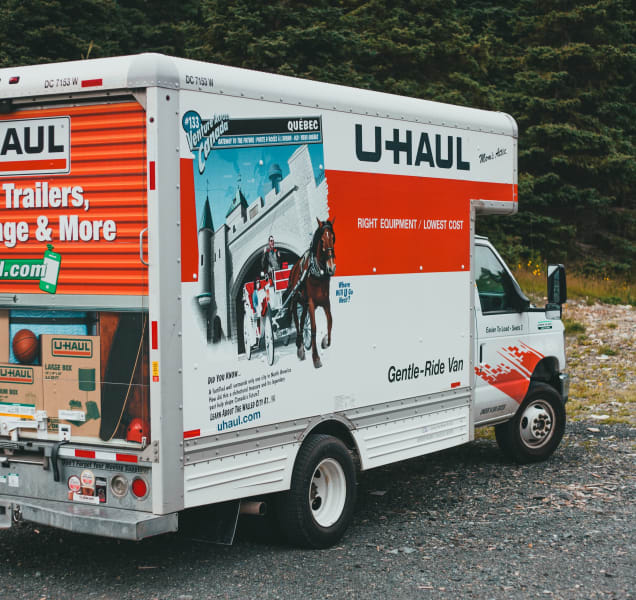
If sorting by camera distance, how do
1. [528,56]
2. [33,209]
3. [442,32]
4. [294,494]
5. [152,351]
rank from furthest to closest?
1. [528,56]
2. [442,32]
3. [294,494]
4. [33,209]
5. [152,351]

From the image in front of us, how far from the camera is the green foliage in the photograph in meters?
21.1

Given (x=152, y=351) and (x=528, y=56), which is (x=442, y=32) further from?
(x=152, y=351)

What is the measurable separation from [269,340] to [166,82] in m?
1.74

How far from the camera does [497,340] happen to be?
27.4ft

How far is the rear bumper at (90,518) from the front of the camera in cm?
521

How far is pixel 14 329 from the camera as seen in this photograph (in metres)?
5.89

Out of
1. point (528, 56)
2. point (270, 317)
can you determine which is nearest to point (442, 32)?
point (528, 56)

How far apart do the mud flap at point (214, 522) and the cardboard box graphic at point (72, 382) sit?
2.99ft

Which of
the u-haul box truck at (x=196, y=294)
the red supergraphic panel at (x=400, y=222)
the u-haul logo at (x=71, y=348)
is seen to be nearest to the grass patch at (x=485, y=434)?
the red supergraphic panel at (x=400, y=222)

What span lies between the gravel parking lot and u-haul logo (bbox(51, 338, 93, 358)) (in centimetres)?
142

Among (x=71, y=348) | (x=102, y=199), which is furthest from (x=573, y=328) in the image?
(x=102, y=199)

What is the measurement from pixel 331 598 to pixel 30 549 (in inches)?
91.3

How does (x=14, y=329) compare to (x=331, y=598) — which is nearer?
(x=331, y=598)

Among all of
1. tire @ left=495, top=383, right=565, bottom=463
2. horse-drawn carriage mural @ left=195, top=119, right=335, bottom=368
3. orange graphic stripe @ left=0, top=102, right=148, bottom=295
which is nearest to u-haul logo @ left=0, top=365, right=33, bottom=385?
orange graphic stripe @ left=0, top=102, right=148, bottom=295
